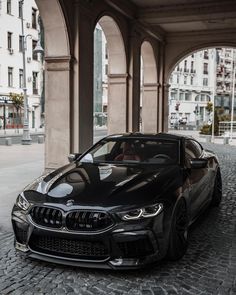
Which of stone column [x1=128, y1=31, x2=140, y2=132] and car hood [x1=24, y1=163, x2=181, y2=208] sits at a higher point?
stone column [x1=128, y1=31, x2=140, y2=132]

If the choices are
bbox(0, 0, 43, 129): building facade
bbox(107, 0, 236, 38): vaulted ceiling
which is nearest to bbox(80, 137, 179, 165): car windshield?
bbox(107, 0, 236, 38): vaulted ceiling

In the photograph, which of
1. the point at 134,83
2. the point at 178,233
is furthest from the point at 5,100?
the point at 178,233

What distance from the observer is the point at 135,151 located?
5441mm

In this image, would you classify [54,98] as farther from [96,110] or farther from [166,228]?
[96,110]

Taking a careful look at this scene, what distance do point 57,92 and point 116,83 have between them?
14.4 feet

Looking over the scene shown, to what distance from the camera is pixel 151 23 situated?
14734 mm

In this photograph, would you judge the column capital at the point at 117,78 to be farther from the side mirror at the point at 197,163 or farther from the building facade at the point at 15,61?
the building facade at the point at 15,61

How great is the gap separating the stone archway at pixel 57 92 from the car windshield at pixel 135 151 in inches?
148

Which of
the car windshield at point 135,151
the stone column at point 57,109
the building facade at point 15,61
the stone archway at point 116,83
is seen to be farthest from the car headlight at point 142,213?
the building facade at point 15,61

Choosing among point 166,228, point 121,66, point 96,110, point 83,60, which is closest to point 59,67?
point 83,60

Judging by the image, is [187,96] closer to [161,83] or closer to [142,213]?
[161,83]

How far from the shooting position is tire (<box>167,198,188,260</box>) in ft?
13.6

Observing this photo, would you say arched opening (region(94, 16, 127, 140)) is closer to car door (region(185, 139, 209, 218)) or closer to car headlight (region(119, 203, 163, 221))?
car door (region(185, 139, 209, 218))

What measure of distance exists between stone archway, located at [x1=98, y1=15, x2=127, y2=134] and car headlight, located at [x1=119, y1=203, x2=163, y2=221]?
9685mm
